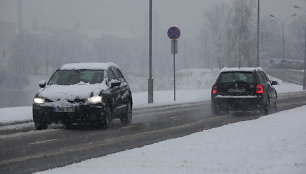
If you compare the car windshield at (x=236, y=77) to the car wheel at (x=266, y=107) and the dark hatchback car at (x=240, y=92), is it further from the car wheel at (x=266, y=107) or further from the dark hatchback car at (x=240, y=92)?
the car wheel at (x=266, y=107)

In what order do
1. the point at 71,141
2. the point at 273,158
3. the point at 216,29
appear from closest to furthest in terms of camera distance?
the point at 273,158
the point at 71,141
the point at 216,29

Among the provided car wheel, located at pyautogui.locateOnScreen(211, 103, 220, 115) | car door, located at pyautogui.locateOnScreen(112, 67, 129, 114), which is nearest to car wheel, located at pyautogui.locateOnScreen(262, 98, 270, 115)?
car wheel, located at pyautogui.locateOnScreen(211, 103, 220, 115)

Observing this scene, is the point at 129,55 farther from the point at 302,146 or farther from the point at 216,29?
the point at 302,146

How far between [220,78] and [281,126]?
17.5ft

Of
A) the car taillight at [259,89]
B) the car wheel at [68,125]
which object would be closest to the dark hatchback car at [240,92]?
the car taillight at [259,89]

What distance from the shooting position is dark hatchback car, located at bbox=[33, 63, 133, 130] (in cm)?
1317

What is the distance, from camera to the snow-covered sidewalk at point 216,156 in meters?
7.63

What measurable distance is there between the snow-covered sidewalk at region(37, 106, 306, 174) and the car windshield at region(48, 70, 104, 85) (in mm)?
3621

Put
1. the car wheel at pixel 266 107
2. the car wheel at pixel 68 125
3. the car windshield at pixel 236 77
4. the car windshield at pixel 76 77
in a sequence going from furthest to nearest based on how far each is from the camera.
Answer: the car wheel at pixel 266 107, the car windshield at pixel 236 77, the car windshield at pixel 76 77, the car wheel at pixel 68 125

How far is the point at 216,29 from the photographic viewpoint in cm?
10431

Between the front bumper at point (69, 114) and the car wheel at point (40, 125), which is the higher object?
the front bumper at point (69, 114)

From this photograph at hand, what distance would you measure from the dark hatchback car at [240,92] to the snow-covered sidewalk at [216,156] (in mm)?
5937

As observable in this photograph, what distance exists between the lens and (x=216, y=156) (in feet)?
28.8

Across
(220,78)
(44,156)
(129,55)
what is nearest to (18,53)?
(129,55)
